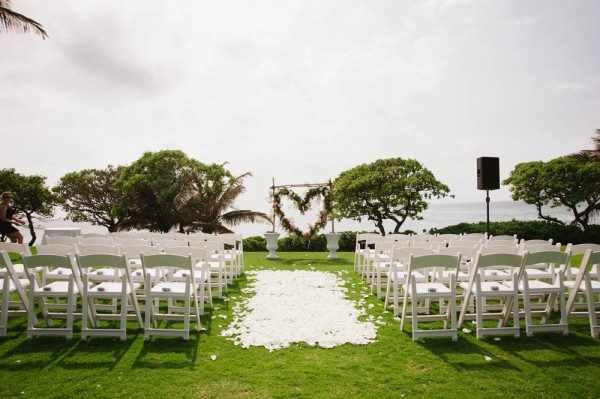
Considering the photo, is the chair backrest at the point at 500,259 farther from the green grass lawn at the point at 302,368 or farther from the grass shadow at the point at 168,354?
the grass shadow at the point at 168,354

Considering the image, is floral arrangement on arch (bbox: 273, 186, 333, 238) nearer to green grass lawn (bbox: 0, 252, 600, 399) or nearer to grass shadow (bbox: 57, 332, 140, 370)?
green grass lawn (bbox: 0, 252, 600, 399)

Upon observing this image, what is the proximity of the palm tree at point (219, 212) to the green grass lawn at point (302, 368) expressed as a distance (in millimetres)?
12866

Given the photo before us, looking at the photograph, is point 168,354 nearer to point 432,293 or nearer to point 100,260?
point 100,260

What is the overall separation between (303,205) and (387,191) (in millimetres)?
4339

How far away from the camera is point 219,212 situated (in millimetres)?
18078

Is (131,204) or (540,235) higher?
(131,204)

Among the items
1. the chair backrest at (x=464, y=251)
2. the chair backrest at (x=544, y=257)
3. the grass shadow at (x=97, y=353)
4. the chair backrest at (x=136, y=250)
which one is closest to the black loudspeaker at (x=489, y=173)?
the chair backrest at (x=464, y=251)

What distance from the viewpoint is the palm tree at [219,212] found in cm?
1747

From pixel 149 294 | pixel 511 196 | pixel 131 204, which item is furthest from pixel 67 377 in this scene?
pixel 511 196

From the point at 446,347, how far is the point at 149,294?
11.3 ft

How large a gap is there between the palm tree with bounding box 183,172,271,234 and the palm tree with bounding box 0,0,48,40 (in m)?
8.67

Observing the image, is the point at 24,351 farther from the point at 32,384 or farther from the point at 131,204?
the point at 131,204

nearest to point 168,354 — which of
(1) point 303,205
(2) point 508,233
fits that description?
(1) point 303,205

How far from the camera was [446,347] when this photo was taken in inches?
165
